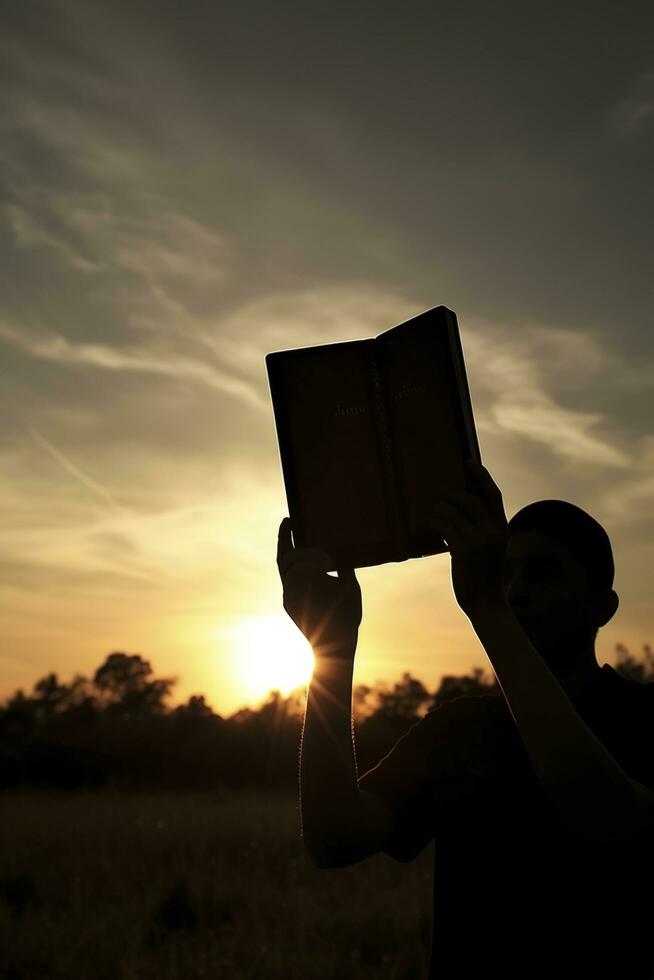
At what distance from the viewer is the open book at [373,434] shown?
2.19 m

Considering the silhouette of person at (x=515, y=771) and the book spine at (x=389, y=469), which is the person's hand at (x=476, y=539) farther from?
the book spine at (x=389, y=469)

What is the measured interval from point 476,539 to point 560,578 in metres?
0.65

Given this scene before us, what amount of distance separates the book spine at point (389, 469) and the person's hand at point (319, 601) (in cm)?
16

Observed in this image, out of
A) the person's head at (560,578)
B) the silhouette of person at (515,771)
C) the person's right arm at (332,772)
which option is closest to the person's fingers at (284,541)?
the silhouette of person at (515,771)

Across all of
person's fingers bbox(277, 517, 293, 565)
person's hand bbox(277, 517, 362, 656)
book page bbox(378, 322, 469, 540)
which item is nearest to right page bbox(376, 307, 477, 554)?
book page bbox(378, 322, 469, 540)

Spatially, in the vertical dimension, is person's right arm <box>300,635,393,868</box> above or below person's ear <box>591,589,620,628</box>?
below

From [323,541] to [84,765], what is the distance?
23239 millimetres

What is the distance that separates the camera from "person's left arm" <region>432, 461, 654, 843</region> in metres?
1.96

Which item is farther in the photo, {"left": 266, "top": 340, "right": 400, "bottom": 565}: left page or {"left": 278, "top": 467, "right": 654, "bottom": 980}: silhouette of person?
{"left": 266, "top": 340, "right": 400, "bottom": 565}: left page

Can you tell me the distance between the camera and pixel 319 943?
9.04m

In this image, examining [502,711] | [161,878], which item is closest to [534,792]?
[502,711]

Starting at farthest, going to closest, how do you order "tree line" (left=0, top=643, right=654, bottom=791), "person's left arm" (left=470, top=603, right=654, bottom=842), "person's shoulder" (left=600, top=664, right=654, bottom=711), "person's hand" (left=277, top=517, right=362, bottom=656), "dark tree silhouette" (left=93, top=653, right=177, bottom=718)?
"dark tree silhouette" (left=93, top=653, right=177, bottom=718) → "tree line" (left=0, top=643, right=654, bottom=791) → "person's shoulder" (left=600, top=664, right=654, bottom=711) → "person's hand" (left=277, top=517, right=362, bottom=656) → "person's left arm" (left=470, top=603, right=654, bottom=842)

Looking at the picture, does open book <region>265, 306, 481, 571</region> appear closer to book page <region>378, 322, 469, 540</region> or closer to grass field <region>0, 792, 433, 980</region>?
book page <region>378, 322, 469, 540</region>

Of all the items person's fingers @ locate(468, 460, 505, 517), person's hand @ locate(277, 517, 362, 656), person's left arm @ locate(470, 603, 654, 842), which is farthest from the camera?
person's hand @ locate(277, 517, 362, 656)
